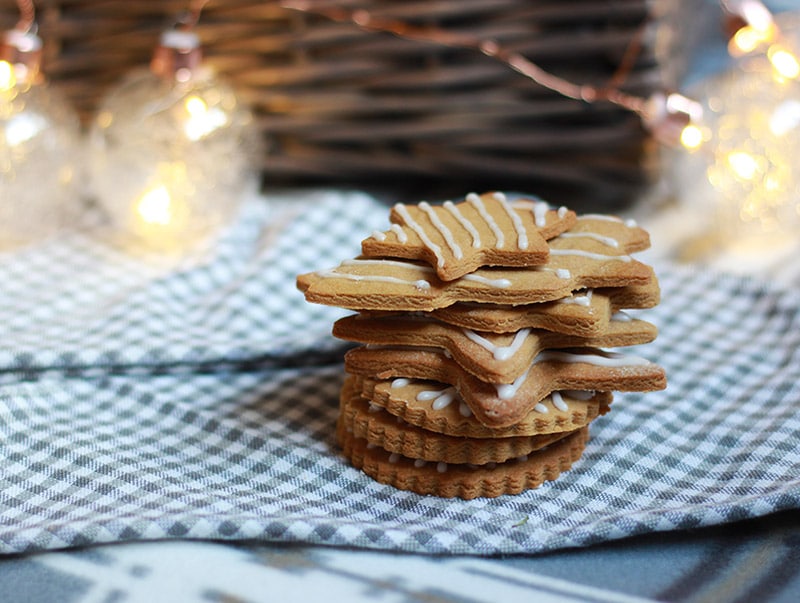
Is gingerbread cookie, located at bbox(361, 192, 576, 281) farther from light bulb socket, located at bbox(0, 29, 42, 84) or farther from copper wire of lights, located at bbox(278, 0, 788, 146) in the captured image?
light bulb socket, located at bbox(0, 29, 42, 84)

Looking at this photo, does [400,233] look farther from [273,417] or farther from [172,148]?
[172,148]

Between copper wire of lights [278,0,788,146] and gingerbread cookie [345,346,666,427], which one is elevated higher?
copper wire of lights [278,0,788,146]

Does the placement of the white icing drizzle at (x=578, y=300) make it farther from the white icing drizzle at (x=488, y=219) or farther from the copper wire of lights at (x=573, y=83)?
the copper wire of lights at (x=573, y=83)

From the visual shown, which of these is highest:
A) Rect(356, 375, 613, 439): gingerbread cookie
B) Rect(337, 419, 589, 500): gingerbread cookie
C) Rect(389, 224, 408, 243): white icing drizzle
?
Rect(389, 224, 408, 243): white icing drizzle

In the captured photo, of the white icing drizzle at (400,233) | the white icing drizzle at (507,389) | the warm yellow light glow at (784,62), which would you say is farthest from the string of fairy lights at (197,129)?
the white icing drizzle at (507,389)

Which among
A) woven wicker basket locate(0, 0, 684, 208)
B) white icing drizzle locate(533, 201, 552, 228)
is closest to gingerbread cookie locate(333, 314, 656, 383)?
white icing drizzle locate(533, 201, 552, 228)

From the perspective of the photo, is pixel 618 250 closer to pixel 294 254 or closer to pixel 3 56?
pixel 294 254

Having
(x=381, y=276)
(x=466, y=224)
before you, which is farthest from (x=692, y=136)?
(x=381, y=276)

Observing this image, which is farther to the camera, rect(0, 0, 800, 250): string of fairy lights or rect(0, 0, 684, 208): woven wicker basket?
rect(0, 0, 684, 208): woven wicker basket
